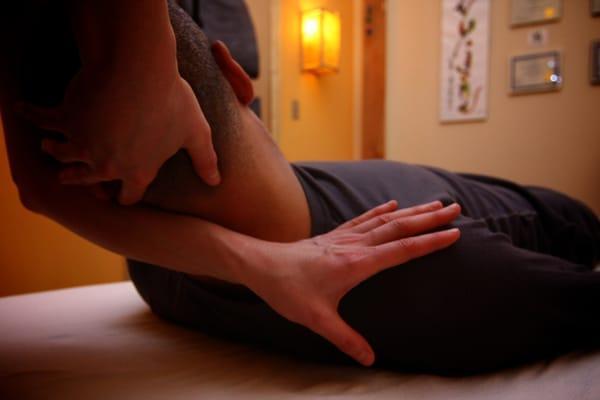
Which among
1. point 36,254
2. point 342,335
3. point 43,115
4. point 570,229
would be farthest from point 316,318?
point 36,254

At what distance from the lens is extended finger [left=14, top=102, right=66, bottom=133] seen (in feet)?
1.77

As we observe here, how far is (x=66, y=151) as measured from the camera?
1.75ft

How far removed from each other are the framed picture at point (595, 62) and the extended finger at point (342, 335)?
2.35 metres

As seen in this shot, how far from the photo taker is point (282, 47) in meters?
2.98

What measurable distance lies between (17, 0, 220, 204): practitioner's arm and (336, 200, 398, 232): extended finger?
9.6 inches

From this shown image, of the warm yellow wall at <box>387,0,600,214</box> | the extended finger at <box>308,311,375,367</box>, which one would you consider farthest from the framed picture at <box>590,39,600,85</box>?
the extended finger at <box>308,311,375,367</box>

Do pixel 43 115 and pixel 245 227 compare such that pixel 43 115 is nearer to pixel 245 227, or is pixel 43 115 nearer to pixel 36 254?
pixel 245 227

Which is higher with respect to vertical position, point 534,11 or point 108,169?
point 534,11

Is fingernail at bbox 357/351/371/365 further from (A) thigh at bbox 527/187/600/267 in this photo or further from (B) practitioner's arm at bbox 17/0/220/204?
(A) thigh at bbox 527/187/600/267

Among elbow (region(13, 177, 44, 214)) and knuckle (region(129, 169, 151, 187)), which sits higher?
knuckle (region(129, 169, 151, 187))

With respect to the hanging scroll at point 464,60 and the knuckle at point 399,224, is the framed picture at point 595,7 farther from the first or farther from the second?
the knuckle at point 399,224

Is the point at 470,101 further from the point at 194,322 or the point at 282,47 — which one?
the point at 194,322

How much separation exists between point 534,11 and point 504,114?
552 mm

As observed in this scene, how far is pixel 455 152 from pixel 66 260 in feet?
6.98
